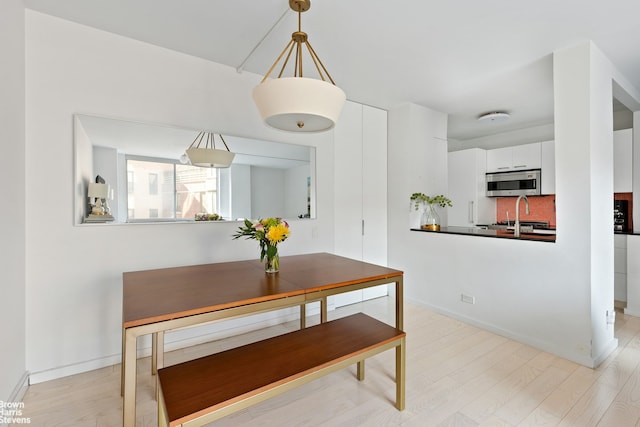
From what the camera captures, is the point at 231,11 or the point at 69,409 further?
the point at 231,11

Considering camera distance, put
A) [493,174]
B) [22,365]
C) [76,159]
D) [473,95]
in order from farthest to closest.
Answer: [493,174] < [473,95] < [76,159] < [22,365]

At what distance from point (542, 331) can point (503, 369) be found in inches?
24.5

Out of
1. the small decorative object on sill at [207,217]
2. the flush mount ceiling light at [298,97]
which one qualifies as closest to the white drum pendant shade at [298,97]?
the flush mount ceiling light at [298,97]

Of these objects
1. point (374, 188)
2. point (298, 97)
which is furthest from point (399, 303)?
point (374, 188)

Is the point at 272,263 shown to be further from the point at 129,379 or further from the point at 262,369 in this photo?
the point at 129,379

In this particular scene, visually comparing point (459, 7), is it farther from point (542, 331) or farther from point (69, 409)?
point (69, 409)

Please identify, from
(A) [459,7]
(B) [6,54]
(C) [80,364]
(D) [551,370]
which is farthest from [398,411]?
(B) [6,54]

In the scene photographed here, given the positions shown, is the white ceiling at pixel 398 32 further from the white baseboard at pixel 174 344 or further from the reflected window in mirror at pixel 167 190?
the white baseboard at pixel 174 344

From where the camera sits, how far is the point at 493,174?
4965 mm

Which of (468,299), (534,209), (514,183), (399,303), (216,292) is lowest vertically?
(468,299)

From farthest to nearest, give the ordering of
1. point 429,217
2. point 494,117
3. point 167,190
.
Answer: point 494,117 < point 429,217 < point 167,190

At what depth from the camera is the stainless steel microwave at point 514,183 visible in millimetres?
4492

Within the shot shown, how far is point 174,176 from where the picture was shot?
249 cm

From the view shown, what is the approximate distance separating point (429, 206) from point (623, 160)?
2.33 m
